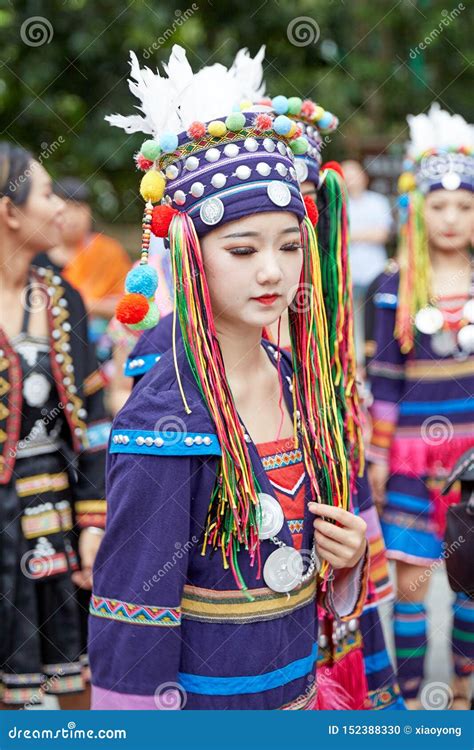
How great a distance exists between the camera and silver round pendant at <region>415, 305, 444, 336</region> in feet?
12.7

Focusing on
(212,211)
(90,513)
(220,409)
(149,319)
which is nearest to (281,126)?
(212,211)

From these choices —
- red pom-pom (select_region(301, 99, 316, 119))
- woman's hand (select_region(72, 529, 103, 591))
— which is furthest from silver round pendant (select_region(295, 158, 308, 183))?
woman's hand (select_region(72, 529, 103, 591))

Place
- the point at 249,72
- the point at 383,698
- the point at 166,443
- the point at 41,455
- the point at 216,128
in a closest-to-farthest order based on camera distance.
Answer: the point at 166,443 < the point at 216,128 < the point at 383,698 < the point at 249,72 < the point at 41,455

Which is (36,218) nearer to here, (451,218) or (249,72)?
(249,72)

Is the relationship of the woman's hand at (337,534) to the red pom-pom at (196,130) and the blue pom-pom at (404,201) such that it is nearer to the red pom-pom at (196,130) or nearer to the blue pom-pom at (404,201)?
the red pom-pom at (196,130)

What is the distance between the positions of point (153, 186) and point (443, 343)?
6.74ft

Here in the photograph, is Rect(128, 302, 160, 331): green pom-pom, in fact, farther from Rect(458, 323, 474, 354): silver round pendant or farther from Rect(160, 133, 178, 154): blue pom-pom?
Rect(458, 323, 474, 354): silver round pendant

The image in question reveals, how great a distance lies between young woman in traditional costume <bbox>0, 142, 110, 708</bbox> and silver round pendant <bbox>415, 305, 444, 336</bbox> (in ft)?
4.37

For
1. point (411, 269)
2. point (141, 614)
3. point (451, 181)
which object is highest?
point (451, 181)

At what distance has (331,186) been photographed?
2.87m

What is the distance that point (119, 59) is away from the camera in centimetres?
798

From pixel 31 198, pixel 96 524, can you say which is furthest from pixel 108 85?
pixel 96 524

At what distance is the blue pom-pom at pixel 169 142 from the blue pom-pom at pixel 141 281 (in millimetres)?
253

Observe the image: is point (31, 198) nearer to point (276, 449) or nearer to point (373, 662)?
point (276, 449)
